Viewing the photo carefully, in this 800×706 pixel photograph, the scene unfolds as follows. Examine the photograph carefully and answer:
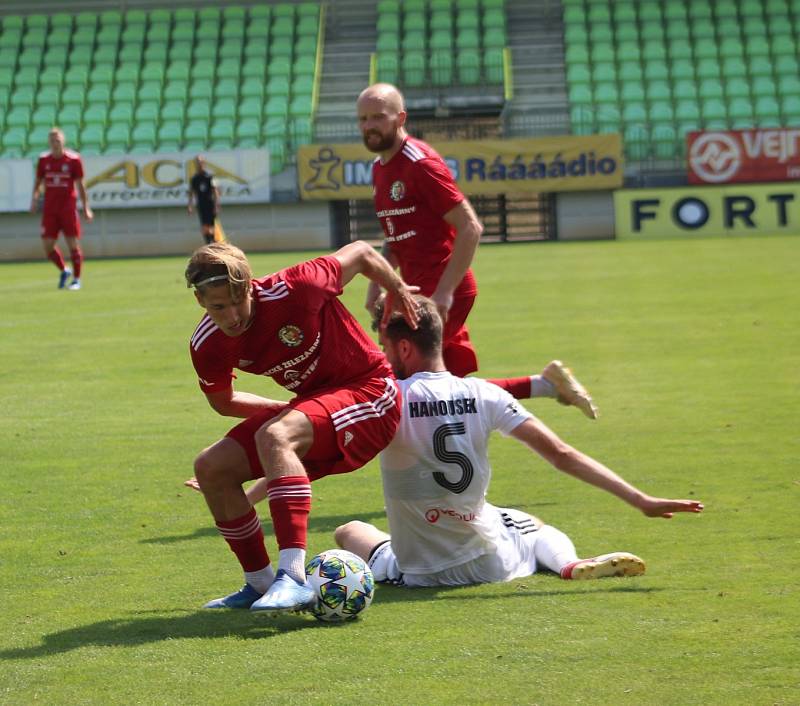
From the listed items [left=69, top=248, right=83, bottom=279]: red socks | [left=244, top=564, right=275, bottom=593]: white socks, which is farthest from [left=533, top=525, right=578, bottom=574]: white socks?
[left=69, top=248, right=83, bottom=279]: red socks

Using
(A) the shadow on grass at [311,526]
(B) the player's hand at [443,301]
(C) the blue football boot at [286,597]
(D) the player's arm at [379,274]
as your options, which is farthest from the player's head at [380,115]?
(C) the blue football boot at [286,597]

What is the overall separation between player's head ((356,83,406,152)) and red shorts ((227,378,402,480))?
2074 mm

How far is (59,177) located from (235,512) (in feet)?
59.1

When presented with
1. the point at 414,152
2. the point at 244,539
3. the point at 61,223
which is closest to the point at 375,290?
the point at 414,152

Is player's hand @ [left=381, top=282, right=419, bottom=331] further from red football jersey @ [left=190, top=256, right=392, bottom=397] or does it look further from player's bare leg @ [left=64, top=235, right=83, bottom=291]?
player's bare leg @ [left=64, top=235, right=83, bottom=291]

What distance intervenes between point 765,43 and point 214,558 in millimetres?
35547

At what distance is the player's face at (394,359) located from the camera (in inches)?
215

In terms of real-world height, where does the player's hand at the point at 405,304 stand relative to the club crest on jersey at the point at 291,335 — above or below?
above

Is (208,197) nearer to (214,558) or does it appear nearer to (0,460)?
(0,460)

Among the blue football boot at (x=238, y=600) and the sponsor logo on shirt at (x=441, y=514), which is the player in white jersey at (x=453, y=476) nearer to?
the sponsor logo on shirt at (x=441, y=514)

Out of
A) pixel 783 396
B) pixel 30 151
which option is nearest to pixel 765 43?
pixel 30 151

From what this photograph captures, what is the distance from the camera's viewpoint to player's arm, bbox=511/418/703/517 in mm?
5133

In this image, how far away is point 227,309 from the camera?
482 cm

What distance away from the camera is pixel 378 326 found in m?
6.27
